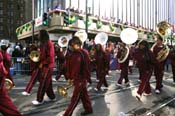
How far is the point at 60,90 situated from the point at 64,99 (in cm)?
346

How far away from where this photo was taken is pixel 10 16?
138m

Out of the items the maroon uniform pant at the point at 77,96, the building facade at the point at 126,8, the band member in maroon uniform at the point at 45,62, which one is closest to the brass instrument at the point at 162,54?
the band member in maroon uniform at the point at 45,62

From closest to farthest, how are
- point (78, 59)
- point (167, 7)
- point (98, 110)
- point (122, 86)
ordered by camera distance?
point (78, 59)
point (98, 110)
point (122, 86)
point (167, 7)

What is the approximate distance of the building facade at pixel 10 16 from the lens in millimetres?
132875

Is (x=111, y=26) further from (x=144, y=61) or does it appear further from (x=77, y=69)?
(x=77, y=69)

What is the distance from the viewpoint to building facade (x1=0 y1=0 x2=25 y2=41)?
13288cm

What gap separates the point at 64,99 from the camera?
12656 millimetres

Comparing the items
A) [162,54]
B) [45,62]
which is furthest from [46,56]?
[162,54]

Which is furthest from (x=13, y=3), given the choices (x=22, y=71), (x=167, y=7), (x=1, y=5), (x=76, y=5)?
(x=22, y=71)

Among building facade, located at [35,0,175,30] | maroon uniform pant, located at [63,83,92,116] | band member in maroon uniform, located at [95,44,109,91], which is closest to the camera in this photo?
maroon uniform pant, located at [63,83,92,116]

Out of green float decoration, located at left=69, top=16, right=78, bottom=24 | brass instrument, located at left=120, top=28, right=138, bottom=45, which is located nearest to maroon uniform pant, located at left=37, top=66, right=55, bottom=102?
brass instrument, located at left=120, top=28, right=138, bottom=45

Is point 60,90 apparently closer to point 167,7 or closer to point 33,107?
point 33,107

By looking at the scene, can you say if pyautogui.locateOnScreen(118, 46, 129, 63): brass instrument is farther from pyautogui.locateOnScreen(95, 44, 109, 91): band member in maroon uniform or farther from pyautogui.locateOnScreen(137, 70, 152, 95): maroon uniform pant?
pyautogui.locateOnScreen(137, 70, 152, 95): maroon uniform pant

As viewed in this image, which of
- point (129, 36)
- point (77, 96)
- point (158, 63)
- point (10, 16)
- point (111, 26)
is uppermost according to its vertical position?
point (10, 16)
